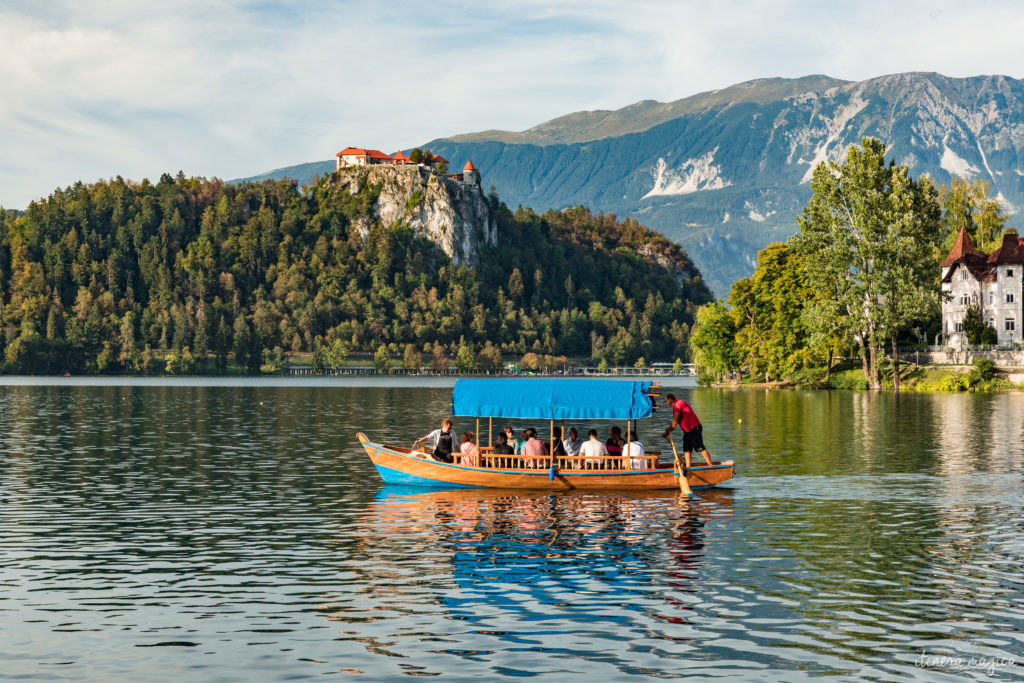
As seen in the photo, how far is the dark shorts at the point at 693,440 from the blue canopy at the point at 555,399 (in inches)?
83.3

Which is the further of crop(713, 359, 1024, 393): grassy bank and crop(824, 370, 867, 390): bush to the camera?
crop(824, 370, 867, 390): bush

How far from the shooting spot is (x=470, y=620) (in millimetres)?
24906

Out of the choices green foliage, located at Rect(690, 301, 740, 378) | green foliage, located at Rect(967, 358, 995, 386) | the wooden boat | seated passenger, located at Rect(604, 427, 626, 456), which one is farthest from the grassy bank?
seated passenger, located at Rect(604, 427, 626, 456)

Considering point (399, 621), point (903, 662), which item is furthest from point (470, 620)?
point (903, 662)

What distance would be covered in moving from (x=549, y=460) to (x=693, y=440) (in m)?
6.63

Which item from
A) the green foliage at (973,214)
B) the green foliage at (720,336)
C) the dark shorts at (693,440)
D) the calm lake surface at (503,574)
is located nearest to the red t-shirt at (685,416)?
the dark shorts at (693,440)

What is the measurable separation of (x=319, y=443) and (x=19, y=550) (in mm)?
44812

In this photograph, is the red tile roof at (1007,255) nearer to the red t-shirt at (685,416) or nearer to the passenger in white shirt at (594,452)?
the red t-shirt at (685,416)

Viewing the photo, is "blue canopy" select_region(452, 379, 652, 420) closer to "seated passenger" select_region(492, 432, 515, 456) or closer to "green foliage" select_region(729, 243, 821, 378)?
"seated passenger" select_region(492, 432, 515, 456)

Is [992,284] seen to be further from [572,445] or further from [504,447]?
[504,447]

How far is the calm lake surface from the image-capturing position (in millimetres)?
22031

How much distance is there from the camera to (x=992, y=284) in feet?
587

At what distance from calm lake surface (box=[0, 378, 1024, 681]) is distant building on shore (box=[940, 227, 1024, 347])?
129 m

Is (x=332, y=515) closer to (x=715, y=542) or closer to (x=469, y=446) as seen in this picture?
(x=469, y=446)
